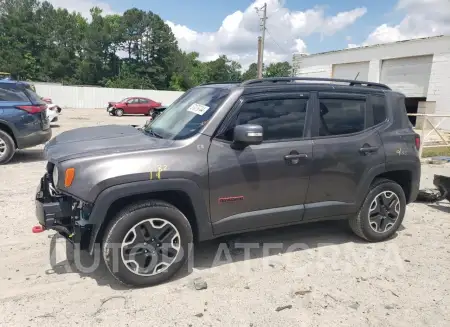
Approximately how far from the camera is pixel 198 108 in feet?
11.9

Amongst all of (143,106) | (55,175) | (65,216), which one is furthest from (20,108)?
(143,106)

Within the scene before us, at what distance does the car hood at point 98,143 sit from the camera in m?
3.07

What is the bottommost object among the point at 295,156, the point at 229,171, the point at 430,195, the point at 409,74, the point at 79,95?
the point at 430,195

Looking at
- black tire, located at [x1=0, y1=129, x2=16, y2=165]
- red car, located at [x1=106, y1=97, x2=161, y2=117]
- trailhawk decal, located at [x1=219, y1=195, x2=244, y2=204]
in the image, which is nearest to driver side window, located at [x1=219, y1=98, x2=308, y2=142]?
trailhawk decal, located at [x1=219, y1=195, x2=244, y2=204]

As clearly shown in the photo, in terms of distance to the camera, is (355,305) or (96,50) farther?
(96,50)

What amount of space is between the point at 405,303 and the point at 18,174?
700cm

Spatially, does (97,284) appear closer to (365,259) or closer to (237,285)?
(237,285)

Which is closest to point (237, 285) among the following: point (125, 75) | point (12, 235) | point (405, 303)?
point (405, 303)

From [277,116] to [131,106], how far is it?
948 inches

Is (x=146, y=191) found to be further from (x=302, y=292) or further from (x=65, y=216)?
(x=302, y=292)

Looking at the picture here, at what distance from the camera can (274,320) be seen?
2.79 m

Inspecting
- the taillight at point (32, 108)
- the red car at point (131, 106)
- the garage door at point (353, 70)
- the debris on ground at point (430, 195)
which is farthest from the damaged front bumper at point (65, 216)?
the red car at point (131, 106)

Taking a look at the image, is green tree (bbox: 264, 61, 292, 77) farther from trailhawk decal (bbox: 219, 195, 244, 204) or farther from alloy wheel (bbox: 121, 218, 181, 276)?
alloy wheel (bbox: 121, 218, 181, 276)

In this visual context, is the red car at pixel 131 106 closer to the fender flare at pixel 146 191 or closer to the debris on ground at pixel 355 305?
the fender flare at pixel 146 191
